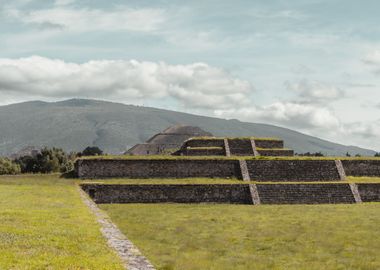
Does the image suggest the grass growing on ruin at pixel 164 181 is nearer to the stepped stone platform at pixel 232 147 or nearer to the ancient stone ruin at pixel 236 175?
the ancient stone ruin at pixel 236 175

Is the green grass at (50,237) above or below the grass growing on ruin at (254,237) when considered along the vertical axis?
above

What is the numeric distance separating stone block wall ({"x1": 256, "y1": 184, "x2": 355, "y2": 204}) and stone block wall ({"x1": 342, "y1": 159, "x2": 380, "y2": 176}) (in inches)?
270

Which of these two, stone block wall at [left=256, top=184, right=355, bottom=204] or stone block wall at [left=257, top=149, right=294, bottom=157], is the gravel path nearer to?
stone block wall at [left=256, top=184, right=355, bottom=204]

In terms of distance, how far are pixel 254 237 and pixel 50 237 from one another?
30.2ft

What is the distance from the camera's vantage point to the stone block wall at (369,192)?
40.7 metres

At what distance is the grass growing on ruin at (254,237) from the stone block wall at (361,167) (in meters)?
13.7

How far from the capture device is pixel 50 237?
1505 centimetres

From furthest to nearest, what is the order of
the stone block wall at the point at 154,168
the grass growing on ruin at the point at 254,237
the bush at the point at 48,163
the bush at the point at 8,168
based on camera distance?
1. the bush at the point at 8,168
2. the bush at the point at 48,163
3. the stone block wall at the point at 154,168
4. the grass growing on ruin at the point at 254,237

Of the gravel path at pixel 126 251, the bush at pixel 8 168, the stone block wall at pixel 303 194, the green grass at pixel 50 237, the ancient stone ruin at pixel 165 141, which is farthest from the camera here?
the ancient stone ruin at pixel 165 141

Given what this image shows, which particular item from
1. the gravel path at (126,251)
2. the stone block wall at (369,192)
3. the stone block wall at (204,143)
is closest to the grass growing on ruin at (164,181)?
the stone block wall at (369,192)

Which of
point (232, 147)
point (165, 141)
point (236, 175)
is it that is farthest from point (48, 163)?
point (165, 141)

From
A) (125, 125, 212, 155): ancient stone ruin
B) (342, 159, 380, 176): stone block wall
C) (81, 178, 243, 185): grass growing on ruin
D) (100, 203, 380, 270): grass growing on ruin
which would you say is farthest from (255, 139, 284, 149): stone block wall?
(125, 125, 212, 155): ancient stone ruin

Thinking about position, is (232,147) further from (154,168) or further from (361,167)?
Result: (361,167)

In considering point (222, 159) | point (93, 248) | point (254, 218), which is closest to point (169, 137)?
point (222, 159)
